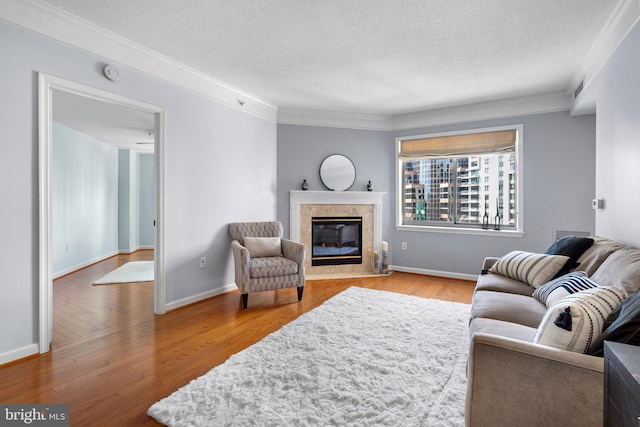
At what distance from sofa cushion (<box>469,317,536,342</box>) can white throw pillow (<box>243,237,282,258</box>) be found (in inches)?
99.1

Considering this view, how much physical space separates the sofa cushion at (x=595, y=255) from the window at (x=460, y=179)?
210 centimetres

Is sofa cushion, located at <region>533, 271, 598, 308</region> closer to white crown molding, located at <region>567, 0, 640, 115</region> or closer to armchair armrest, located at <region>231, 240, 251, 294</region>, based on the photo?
white crown molding, located at <region>567, 0, 640, 115</region>

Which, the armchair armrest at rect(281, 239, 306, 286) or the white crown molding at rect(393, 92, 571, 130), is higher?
the white crown molding at rect(393, 92, 571, 130)

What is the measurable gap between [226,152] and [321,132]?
166 centimetres

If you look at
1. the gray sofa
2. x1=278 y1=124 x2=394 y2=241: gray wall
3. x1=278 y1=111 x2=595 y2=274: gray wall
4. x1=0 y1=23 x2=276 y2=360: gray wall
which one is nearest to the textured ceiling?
x1=0 y1=23 x2=276 y2=360: gray wall

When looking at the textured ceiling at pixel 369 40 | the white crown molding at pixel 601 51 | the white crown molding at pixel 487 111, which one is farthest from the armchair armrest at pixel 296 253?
the white crown molding at pixel 601 51

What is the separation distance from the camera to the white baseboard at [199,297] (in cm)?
332

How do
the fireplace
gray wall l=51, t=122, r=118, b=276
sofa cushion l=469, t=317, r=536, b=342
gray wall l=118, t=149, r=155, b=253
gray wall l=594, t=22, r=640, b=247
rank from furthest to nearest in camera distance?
gray wall l=118, t=149, r=155, b=253, the fireplace, gray wall l=51, t=122, r=118, b=276, gray wall l=594, t=22, r=640, b=247, sofa cushion l=469, t=317, r=536, b=342

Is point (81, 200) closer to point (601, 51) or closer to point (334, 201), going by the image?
point (334, 201)

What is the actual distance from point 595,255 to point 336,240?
3314mm

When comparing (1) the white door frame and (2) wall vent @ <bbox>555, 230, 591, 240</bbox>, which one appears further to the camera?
(2) wall vent @ <bbox>555, 230, 591, 240</bbox>

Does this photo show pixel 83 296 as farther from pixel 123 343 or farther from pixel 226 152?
pixel 226 152

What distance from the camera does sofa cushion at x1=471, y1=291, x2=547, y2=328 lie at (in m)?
1.86

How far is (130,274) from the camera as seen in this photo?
482 cm
